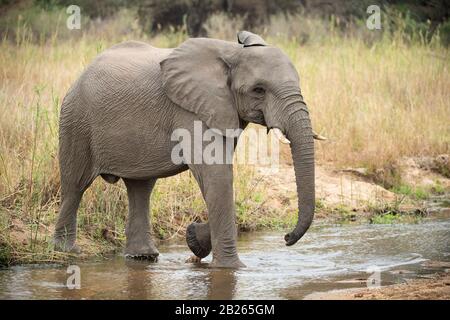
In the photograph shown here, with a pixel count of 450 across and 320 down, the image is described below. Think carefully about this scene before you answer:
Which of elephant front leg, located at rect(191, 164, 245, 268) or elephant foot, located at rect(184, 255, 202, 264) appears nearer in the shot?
elephant front leg, located at rect(191, 164, 245, 268)

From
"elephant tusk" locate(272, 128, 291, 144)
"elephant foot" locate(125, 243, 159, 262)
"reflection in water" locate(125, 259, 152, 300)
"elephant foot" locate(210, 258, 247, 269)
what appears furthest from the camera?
"elephant foot" locate(125, 243, 159, 262)

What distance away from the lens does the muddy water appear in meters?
6.19

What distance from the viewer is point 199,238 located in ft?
24.0

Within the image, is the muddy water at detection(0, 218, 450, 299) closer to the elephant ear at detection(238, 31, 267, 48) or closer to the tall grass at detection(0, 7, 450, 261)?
the tall grass at detection(0, 7, 450, 261)

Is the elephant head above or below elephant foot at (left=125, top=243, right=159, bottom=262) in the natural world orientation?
above

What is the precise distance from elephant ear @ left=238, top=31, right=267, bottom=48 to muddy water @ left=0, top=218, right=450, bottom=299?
1669mm

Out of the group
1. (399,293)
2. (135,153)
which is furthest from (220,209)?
(399,293)

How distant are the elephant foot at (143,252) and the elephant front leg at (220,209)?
816 millimetres

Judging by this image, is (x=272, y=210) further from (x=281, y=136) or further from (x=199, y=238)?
(x=281, y=136)

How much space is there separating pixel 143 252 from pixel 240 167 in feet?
7.10

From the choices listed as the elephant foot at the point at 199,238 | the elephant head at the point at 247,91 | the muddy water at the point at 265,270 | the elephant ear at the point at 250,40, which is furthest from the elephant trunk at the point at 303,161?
the elephant foot at the point at 199,238

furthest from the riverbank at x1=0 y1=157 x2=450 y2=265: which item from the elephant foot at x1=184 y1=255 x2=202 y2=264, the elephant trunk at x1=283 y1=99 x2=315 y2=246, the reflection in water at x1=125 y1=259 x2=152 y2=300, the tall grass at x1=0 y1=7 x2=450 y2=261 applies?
the elephant trunk at x1=283 y1=99 x2=315 y2=246
